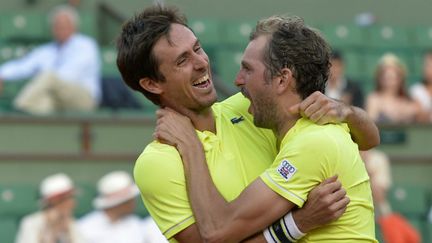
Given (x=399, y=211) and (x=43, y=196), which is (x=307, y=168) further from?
(x=399, y=211)

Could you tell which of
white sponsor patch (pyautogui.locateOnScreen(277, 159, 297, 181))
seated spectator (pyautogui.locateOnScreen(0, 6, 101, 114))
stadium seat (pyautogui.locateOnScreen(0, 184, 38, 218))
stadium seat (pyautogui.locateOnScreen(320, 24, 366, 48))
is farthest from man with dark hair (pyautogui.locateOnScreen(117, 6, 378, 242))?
stadium seat (pyautogui.locateOnScreen(320, 24, 366, 48))

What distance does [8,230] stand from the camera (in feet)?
28.6

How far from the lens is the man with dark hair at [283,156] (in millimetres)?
4219

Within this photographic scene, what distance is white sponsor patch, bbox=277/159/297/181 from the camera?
421 centimetres

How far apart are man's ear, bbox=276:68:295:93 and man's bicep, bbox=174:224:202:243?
1.83ft

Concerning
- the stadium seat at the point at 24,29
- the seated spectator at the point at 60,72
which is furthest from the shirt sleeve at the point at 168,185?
the stadium seat at the point at 24,29

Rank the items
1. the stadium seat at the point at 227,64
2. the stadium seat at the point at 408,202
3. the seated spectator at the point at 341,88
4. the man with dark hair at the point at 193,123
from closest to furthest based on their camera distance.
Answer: the man with dark hair at the point at 193,123 < the stadium seat at the point at 408,202 < the seated spectator at the point at 341,88 < the stadium seat at the point at 227,64

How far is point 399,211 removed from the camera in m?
9.54

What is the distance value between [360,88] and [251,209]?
6106 millimetres

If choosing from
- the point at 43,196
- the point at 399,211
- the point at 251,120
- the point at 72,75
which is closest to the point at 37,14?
the point at 72,75

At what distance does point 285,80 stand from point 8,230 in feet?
15.7

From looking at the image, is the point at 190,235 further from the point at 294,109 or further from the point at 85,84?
the point at 85,84

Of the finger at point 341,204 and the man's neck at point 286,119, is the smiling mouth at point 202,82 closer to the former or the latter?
the man's neck at point 286,119

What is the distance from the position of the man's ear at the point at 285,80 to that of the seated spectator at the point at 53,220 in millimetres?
4129
